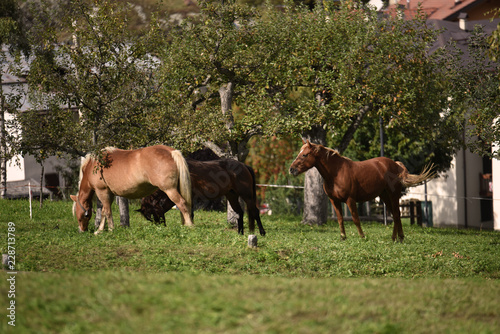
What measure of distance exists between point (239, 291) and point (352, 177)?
33.4 ft

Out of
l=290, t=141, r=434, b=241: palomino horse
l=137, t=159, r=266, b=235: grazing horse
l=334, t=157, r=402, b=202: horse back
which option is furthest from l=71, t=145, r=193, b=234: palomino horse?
l=334, t=157, r=402, b=202: horse back

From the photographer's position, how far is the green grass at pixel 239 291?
8133 millimetres

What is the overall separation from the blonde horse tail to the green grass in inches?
84.3

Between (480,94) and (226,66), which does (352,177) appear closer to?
(480,94)

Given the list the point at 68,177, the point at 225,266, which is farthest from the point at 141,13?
the point at 225,266

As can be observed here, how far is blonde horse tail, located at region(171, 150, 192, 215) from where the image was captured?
58.7ft

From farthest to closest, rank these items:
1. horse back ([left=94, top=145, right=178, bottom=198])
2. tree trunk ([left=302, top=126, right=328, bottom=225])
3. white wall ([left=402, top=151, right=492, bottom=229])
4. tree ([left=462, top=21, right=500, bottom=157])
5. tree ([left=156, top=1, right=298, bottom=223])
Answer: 1. white wall ([left=402, top=151, right=492, bottom=229])
2. tree trunk ([left=302, top=126, right=328, bottom=225])
3. tree ([left=156, top=1, right=298, bottom=223])
4. tree ([left=462, top=21, right=500, bottom=157])
5. horse back ([left=94, top=145, right=178, bottom=198])

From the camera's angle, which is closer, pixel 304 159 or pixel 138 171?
pixel 138 171

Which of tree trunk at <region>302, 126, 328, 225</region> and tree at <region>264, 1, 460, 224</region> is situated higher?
tree at <region>264, 1, 460, 224</region>

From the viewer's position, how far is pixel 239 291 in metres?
9.25

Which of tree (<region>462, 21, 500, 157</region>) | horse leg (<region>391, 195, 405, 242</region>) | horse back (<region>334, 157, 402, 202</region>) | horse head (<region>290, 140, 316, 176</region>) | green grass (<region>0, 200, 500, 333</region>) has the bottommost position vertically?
green grass (<region>0, 200, 500, 333</region>)

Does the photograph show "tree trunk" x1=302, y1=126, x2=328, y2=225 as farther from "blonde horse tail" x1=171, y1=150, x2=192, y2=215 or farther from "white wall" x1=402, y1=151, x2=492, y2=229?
"white wall" x1=402, y1=151, x2=492, y2=229

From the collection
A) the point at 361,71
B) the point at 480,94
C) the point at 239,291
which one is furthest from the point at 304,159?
the point at 239,291

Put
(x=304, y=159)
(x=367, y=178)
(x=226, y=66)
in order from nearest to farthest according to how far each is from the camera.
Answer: (x=304, y=159) → (x=367, y=178) → (x=226, y=66)
